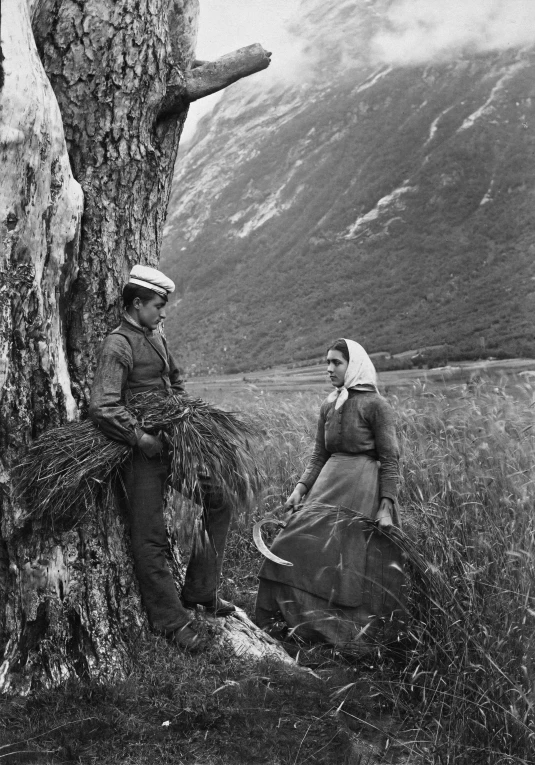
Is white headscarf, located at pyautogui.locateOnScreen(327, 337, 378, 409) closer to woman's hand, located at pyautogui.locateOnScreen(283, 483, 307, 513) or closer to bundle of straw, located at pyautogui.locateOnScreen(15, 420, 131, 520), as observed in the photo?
woman's hand, located at pyautogui.locateOnScreen(283, 483, 307, 513)

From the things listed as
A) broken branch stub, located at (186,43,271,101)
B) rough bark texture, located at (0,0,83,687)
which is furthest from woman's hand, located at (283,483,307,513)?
broken branch stub, located at (186,43,271,101)

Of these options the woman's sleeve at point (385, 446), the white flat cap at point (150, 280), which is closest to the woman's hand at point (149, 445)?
the white flat cap at point (150, 280)

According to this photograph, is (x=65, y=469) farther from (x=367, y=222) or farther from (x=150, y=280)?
(x=367, y=222)

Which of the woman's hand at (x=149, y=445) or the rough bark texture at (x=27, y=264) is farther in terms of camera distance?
the woman's hand at (x=149, y=445)

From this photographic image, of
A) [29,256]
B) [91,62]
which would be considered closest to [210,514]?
[29,256]

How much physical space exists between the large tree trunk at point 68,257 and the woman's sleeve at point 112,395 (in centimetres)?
24

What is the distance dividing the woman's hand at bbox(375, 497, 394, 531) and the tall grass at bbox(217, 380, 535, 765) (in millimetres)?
204

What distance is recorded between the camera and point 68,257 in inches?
156

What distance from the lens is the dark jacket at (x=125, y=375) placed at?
3.83 metres

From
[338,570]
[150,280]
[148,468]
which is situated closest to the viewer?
[148,468]

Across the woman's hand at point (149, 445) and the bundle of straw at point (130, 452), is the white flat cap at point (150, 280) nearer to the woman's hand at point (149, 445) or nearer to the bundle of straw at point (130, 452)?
the bundle of straw at point (130, 452)

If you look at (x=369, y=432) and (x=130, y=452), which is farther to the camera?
(x=369, y=432)

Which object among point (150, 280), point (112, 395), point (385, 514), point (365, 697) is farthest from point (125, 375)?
point (365, 697)

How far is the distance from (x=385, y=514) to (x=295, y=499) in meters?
0.66
